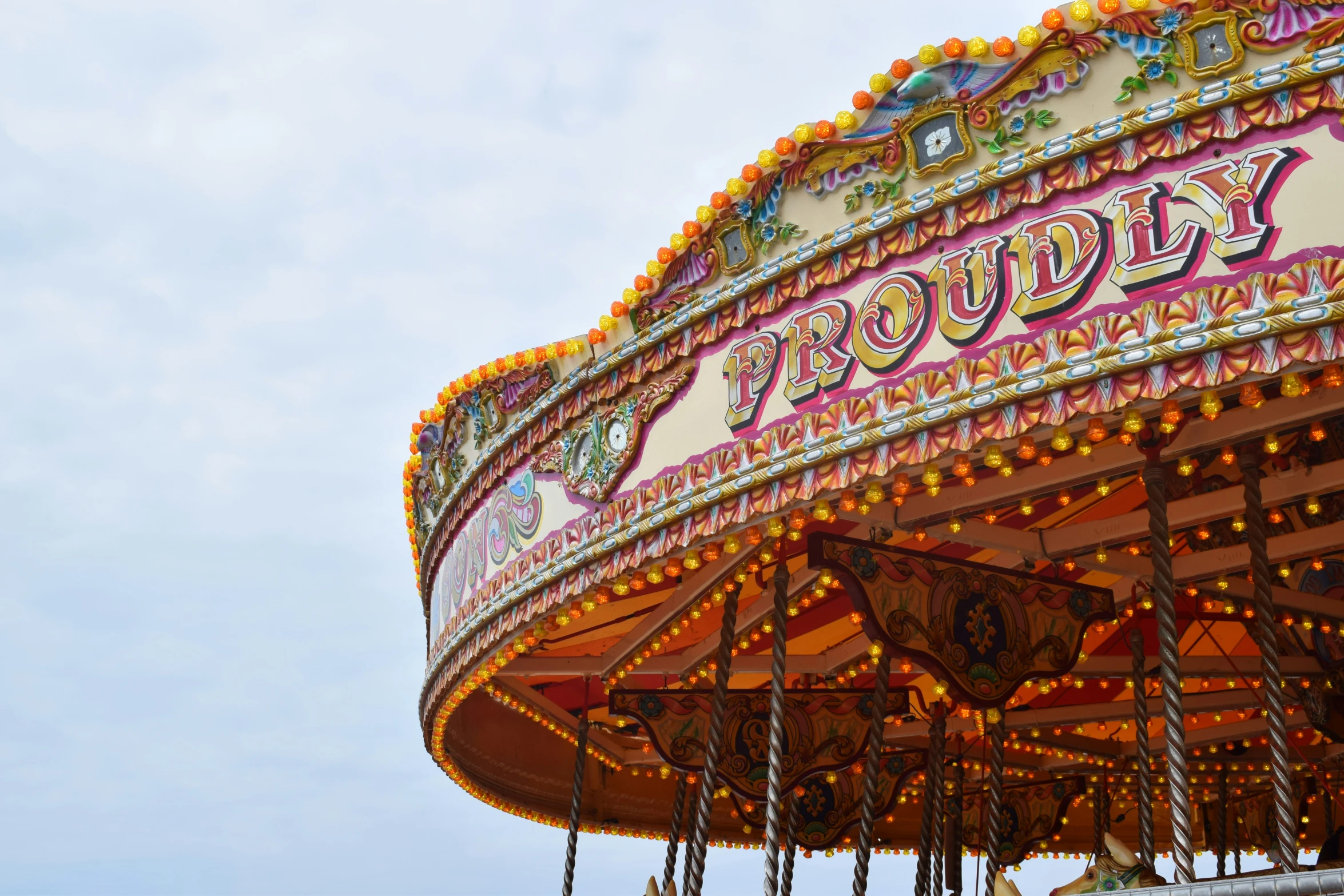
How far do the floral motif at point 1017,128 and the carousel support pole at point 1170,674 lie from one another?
1422 mm

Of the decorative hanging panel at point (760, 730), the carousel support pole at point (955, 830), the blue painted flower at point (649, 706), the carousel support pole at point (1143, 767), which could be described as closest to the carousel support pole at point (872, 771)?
the carousel support pole at point (1143, 767)

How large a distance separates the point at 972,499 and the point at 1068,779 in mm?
7337

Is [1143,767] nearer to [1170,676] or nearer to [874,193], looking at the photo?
[1170,676]

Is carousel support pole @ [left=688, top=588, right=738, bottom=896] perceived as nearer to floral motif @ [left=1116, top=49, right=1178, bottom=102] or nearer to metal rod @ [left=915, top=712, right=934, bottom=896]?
metal rod @ [left=915, top=712, right=934, bottom=896]

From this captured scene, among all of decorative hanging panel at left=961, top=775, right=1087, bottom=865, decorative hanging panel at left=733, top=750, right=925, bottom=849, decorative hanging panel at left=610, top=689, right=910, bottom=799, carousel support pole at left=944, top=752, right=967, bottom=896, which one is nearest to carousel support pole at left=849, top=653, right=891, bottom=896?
decorative hanging panel at left=610, top=689, right=910, bottom=799

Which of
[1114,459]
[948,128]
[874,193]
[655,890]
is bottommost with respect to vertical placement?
[655,890]

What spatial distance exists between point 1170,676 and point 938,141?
7.24 ft

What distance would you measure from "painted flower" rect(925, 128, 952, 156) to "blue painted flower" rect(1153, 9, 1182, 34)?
0.83 m

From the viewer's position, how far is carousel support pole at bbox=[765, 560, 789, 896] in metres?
5.29

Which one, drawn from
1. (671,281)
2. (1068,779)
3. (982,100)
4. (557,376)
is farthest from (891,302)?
(1068,779)

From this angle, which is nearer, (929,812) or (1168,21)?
(1168,21)

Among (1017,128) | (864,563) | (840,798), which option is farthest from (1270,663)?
(840,798)

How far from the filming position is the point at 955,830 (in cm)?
1067

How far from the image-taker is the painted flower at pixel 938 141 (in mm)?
5004
